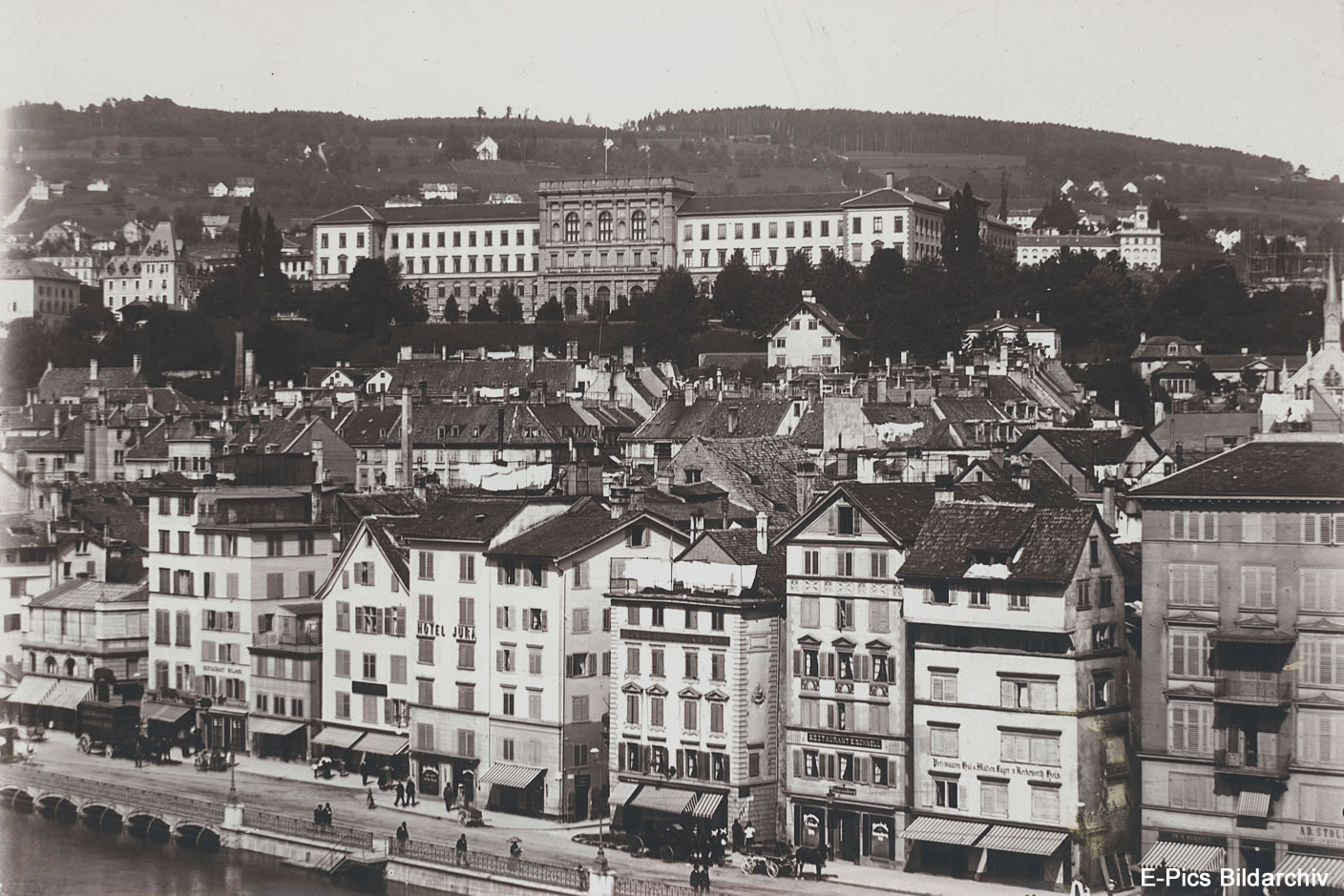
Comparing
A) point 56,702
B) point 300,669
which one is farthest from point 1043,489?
point 56,702

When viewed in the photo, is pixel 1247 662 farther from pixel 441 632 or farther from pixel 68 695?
pixel 68 695

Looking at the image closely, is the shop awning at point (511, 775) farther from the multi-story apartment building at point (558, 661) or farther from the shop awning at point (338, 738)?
the shop awning at point (338, 738)

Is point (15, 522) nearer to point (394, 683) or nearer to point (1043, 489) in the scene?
point (394, 683)

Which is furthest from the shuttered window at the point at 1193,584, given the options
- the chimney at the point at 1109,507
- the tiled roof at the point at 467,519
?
the tiled roof at the point at 467,519

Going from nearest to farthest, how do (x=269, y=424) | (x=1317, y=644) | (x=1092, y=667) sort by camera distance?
(x=1317, y=644) → (x=1092, y=667) → (x=269, y=424)

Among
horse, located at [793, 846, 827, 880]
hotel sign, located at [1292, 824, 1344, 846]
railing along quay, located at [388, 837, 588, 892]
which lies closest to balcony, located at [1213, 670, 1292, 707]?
hotel sign, located at [1292, 824, 1344, 846]
